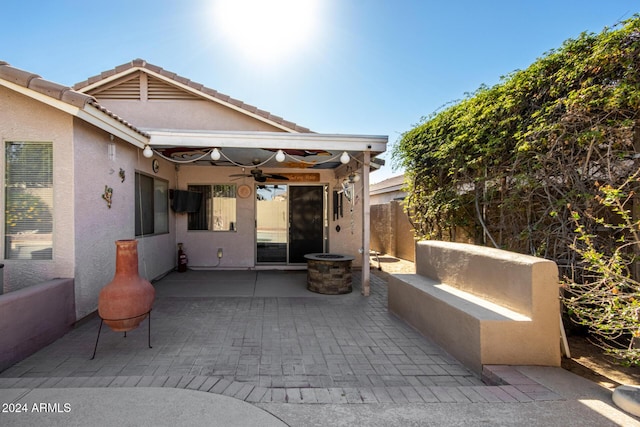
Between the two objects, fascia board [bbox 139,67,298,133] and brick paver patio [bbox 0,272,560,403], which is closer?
brick paver patio [bbox 0,272,560,403]

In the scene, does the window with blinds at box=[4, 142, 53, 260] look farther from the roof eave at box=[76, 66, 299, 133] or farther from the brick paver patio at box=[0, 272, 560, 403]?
the roof eave at box=[76, 66, 299, 133]

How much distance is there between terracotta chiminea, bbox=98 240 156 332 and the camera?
12.0 ft

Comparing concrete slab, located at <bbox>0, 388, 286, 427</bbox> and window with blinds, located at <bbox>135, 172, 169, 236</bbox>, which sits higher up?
window with blinds, located at <bbox>135, 172, 169, 236</bbox>

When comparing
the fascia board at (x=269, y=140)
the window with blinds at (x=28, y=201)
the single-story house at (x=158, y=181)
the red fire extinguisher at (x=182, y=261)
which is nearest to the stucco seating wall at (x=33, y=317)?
the single-story house at (x=158, y=181)

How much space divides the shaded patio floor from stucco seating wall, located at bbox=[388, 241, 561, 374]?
28cm

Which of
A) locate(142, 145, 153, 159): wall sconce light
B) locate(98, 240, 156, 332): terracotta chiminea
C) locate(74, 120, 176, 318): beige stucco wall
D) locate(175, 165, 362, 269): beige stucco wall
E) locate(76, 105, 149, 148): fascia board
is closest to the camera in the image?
locate(98, 240, 156, 332): terracotta chiminea

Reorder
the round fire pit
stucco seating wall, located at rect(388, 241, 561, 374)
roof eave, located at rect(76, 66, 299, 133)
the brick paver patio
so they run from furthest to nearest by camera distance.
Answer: roof eave, located at rect(76, 66, 299, 133), the round fire pit, stucco seating wall, located at rect(388, 241, 561, 374), the brick paver patio

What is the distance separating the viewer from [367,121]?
442 inches

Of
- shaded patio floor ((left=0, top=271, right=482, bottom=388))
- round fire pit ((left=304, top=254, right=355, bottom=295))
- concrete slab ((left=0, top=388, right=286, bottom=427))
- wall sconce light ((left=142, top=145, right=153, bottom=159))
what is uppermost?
wall sconce light ((left=142, top=145, right=153, bottom=159))

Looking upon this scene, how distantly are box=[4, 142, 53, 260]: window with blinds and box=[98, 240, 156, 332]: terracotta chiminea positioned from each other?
136 cm

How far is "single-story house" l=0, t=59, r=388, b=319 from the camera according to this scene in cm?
428

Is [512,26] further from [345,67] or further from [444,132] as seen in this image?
[345,67]

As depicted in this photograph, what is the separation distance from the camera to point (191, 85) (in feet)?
28.0

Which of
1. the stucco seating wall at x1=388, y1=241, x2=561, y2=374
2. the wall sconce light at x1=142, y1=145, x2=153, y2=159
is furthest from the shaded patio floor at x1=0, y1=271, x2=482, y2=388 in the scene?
the wall sconce light at x1=142, y1=145, x2=153, y2=159
